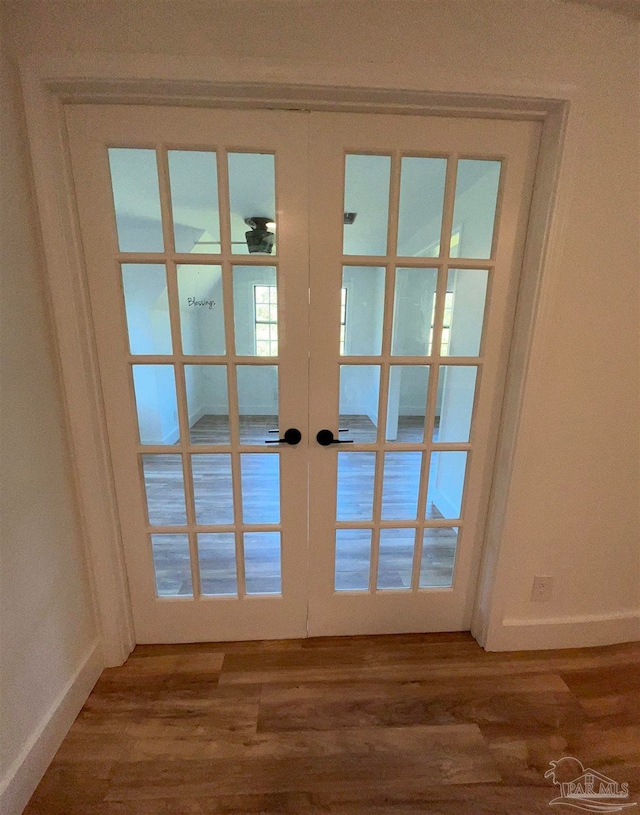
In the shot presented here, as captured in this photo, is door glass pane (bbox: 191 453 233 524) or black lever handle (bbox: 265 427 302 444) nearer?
black lever handle (bbox: 265 427 302 444)

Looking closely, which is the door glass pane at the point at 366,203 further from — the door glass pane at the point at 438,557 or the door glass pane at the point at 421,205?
the door glass pane at the point at 438,557

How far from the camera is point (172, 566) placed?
1692 mm

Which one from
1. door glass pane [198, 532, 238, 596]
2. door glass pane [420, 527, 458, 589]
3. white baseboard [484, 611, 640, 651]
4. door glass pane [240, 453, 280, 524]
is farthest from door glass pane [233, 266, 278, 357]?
white baseboard [484, 611, 640, 651]

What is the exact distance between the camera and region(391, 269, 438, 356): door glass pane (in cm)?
130

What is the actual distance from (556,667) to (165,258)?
2259mm

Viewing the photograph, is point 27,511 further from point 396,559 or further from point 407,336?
point 396,559

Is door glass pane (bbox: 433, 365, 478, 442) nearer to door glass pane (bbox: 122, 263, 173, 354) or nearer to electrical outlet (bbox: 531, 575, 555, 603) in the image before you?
electrical outlet (bbox: 531, 575, 555, 603)

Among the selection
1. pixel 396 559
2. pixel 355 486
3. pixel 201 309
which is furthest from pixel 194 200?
pixel 396 559

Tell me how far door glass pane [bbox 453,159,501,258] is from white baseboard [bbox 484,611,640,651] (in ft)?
5.19

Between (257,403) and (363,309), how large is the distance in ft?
1.82

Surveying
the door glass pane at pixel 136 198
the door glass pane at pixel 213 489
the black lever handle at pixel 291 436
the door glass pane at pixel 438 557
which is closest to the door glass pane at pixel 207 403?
the door glass pane at pixel 213 489

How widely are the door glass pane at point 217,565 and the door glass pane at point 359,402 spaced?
721 mm

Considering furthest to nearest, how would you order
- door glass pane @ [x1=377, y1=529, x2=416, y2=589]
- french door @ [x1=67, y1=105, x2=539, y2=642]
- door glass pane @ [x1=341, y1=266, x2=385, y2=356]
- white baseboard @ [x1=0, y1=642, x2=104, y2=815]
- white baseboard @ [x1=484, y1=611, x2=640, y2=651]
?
door glass pane @ [x1=377, y1=529, x2=416, y2=589] < white baseboard @ [x1=484, y1=611, x2=640, y2=651] < door glass pane @ [x1=341, y1=266, x2=385, y2=356] < french door @ [x1=67, y1=105, x2=539, y2=642] < white baseboard @ [x1=0, y1=642, x2=104, y2=815]

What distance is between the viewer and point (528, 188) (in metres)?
1.20
